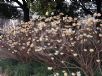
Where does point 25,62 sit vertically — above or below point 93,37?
below

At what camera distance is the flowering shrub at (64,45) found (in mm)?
5562

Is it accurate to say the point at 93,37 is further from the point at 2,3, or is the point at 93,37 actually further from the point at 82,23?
the point at 2,3

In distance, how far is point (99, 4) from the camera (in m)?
12.3

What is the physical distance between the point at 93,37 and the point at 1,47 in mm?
3613

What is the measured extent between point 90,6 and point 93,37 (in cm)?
713

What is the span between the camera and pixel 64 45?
5648 mm

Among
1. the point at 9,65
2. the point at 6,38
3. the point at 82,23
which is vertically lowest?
the point at 9,65

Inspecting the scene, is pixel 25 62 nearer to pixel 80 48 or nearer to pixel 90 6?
pixel 80 48

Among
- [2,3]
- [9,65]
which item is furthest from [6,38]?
[2,3]

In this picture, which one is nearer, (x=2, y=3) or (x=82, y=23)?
(x=82, y=23)

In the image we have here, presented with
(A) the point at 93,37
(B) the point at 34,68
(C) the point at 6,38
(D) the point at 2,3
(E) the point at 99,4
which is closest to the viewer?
(A) the point at 93,37

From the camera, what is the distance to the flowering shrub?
556cm

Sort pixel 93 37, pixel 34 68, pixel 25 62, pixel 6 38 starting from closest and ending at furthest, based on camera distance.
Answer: pixel 93 37
pixel 34 68
pixel 25 62
pixel 6 38

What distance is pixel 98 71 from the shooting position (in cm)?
600
